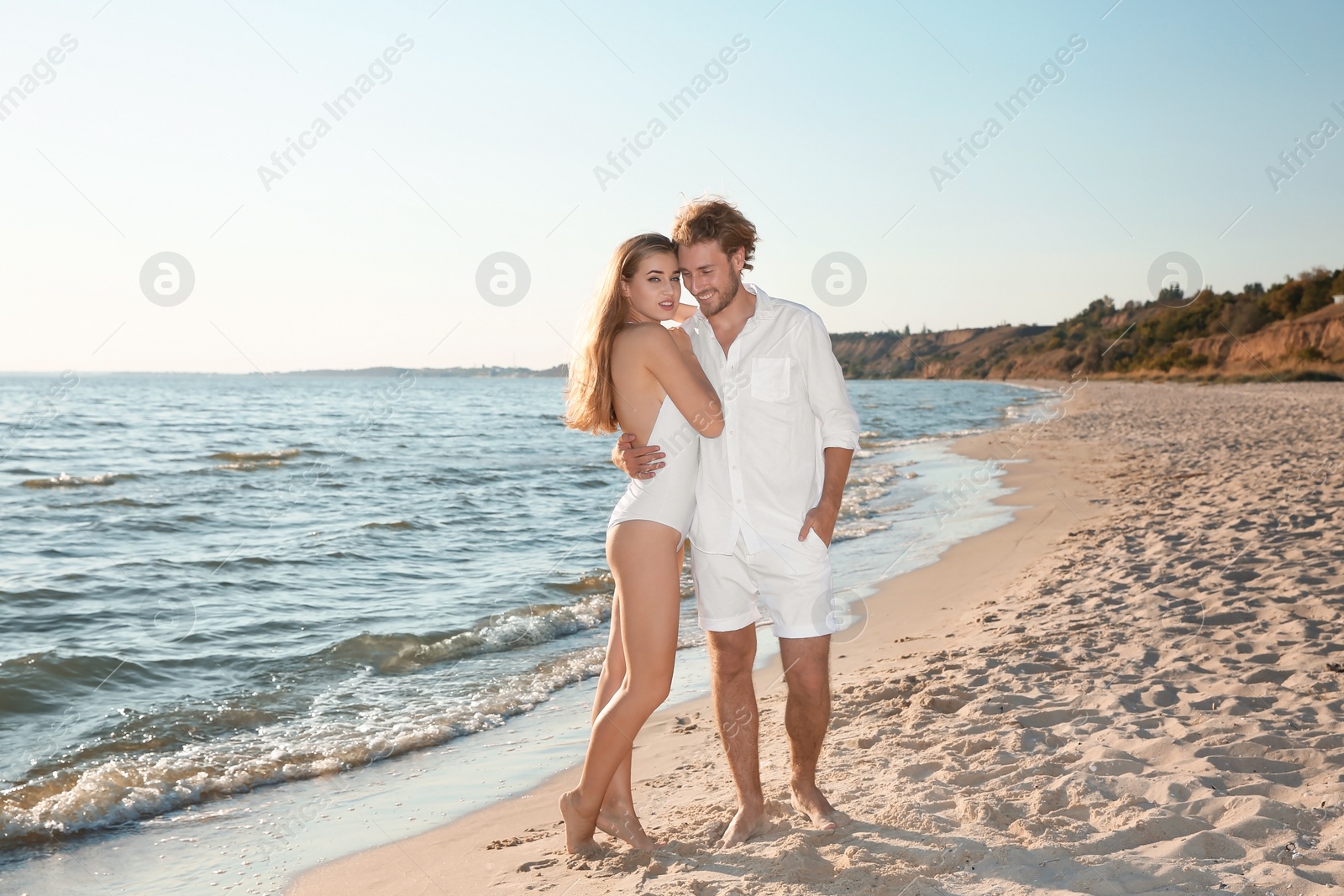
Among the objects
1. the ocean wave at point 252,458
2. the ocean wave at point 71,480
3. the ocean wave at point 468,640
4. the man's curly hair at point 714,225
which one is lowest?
the ocean wave at point 468,640

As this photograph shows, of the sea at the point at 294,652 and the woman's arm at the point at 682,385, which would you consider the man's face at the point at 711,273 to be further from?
the sea at the point at 294,652

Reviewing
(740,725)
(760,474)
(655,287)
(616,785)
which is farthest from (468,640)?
(655,287)

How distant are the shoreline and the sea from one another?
6.2 inches

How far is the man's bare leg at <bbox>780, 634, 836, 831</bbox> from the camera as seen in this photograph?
3160 mm

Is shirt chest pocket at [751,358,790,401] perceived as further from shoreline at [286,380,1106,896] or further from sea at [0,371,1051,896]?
sea at [0,371,1051,896]

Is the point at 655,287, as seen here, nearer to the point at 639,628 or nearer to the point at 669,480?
the point at 669,480

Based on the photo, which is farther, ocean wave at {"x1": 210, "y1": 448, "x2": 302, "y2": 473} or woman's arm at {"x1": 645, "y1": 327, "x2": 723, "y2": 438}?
ocean wave at {"x1": 210, "y1": 448, "x2": 302, "y2": 473}

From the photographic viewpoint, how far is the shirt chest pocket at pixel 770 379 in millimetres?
3158

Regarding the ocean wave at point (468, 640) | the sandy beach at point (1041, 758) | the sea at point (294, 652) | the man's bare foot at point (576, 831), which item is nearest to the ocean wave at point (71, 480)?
the sea at point (294, 652)

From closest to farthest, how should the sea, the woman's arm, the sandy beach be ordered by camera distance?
the sandy beach
the woman's arm
the sea

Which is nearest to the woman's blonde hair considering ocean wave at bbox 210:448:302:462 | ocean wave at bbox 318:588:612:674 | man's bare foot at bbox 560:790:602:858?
man's bare foot at bbox 560:790:602:858

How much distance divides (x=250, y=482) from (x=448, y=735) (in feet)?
47.3

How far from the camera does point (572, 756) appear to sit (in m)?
4.79

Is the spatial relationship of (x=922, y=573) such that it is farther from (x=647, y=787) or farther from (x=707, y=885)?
(x=707, y=885)
